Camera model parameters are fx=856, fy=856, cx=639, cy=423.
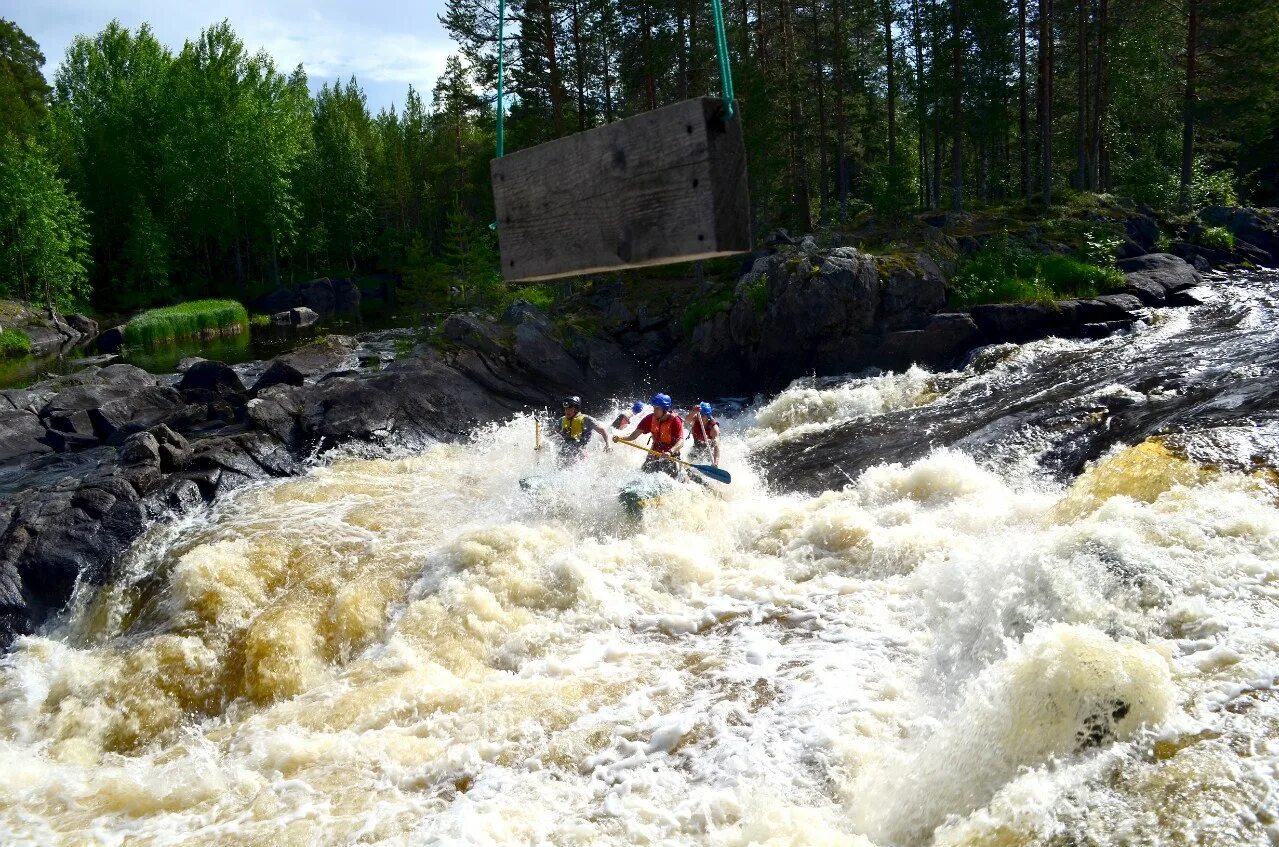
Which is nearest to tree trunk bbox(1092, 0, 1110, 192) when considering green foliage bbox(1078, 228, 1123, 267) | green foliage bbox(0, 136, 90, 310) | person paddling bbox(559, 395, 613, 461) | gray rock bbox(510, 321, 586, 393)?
green foliage bbox(1078, 228, 1123, 267)

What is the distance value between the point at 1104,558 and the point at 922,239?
17.4m

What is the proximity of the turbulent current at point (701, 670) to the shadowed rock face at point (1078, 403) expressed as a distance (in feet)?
1.37

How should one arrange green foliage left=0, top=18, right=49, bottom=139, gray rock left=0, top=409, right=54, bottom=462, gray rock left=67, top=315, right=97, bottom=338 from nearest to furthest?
gray rock left=0, top=409, right=54, bottom=462
gray rock left=67, top=315, right=97, bottom=338
green foliage left=0, top=18, right=49, bottom=139

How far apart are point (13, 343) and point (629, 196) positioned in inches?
1453

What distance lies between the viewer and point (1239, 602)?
571 cm

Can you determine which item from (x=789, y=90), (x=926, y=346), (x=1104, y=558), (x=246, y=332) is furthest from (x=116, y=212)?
(x=1104, y=558)

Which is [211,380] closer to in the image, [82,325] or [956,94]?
[82,325]

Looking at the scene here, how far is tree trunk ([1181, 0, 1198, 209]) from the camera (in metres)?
25.5

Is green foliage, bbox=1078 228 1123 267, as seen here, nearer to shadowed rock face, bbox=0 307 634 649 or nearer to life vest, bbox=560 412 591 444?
shadowed rock face, bbox=0 307 634 649

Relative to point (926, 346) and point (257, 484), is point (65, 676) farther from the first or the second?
point (926, 346)

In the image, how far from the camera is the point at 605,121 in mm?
31469

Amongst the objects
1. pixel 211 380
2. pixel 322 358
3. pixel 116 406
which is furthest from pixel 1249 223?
pixel 116 406

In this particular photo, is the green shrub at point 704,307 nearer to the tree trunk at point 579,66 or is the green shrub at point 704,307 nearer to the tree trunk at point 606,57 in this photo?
the tree trunk at point 606,57

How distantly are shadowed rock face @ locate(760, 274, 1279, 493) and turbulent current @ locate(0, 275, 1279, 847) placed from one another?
1.37 feet
